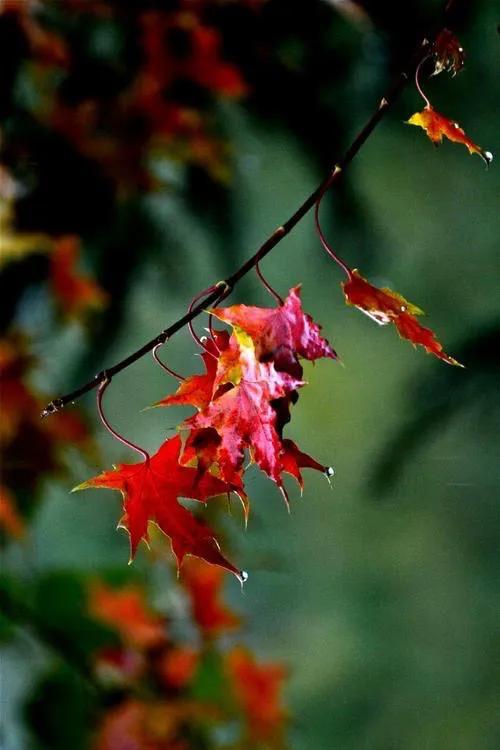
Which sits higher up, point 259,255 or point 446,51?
point 446,51

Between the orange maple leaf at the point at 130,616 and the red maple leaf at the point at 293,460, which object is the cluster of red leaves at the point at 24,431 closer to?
the orange maple leaf at the point at 130,616

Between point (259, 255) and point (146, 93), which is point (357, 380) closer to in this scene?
point (146, 93)

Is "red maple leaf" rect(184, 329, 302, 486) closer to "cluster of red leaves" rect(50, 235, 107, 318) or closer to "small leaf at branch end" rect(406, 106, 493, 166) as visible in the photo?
"small leaf at branch end" rect(406, 106, 493, 166)

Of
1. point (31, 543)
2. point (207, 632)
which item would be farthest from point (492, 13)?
point (31, 543)

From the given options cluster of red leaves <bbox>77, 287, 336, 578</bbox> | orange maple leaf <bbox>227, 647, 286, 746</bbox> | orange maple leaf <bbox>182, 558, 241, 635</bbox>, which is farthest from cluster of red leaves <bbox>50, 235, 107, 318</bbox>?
cluster of red leaves <bbox>77, 287, 336, 578</bbox>

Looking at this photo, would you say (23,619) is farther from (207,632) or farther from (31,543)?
(207,632)

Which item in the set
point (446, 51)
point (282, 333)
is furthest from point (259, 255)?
point (446, 51)

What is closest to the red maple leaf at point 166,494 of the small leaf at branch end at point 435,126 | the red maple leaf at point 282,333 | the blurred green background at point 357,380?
the red maple leaf at point 282,333
